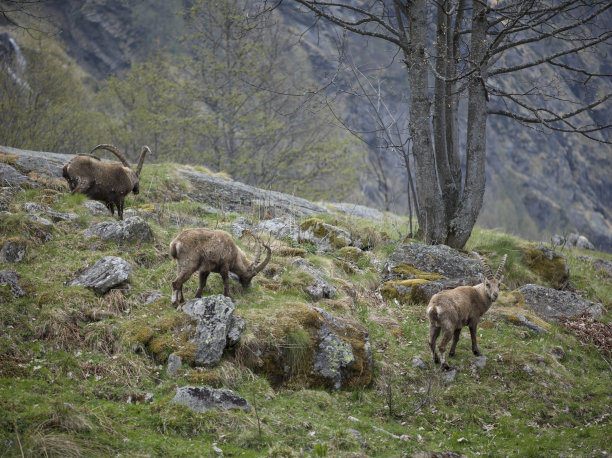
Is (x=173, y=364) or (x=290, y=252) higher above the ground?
(x=290, y=252)

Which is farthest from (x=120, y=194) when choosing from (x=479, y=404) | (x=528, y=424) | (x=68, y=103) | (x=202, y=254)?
(x=68, y=103)

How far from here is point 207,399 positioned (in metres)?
5.98

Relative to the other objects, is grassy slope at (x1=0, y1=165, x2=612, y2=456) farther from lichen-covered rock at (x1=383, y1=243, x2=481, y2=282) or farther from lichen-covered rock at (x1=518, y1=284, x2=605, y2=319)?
lichen-covered rock at (x1=383, y1=243, x2=481, y2=282)

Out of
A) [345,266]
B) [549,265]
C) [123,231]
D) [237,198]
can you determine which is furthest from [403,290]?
[237,198]

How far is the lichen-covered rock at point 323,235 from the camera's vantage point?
42.9 ft

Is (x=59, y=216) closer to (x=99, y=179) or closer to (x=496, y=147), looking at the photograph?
(x=99, y=179)

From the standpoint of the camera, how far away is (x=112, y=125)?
33062 mm

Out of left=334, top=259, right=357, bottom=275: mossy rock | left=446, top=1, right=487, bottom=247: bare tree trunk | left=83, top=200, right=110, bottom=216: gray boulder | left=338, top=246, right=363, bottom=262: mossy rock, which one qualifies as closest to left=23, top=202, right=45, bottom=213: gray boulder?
left=83, top=200, right=110, bottom=216: gray boulder

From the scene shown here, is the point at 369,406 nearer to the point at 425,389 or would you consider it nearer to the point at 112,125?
the point at 425,389

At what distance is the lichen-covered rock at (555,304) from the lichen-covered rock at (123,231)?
30.5 feet

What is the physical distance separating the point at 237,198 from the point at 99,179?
18.3ft

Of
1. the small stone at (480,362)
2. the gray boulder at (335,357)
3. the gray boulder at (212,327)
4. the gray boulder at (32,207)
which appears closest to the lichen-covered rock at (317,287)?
the gray boulder at (335,357)

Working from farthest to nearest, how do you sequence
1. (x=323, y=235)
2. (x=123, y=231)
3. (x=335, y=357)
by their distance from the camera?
(x=323, y=235) < (x=123, y=231) < (x=335, y=357)

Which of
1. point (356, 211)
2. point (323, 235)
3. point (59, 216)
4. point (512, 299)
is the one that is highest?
point (356, 211)
